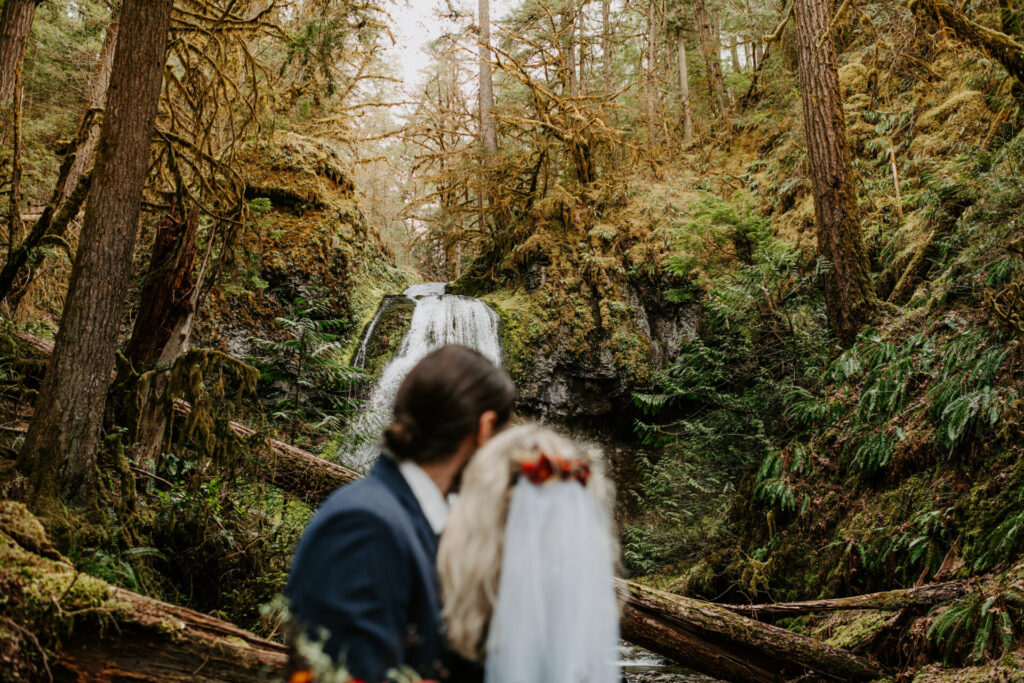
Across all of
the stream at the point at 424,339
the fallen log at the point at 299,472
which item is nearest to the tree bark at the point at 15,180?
the fallen log at the point at 299,472

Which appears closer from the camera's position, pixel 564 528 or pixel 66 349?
pixel 564 528

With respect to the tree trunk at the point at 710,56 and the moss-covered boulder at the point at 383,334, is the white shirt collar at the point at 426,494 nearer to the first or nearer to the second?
the moss-covered boulder at the point at 383,334

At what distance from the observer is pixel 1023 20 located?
656cm

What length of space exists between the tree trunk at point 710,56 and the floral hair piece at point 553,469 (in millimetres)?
17711

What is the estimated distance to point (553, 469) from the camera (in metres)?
1.53

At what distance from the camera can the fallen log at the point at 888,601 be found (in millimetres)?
4500

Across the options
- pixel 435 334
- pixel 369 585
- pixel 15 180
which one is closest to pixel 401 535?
pixel 369 585

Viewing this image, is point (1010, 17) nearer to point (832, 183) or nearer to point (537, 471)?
point (832, 183)

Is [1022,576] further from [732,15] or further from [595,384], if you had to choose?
[732,15]

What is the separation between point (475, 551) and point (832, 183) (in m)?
8.61

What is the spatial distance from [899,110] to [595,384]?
7798mm

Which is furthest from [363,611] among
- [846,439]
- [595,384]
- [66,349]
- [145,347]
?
[595,384]

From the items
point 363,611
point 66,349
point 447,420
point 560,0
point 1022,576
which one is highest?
point 560,0

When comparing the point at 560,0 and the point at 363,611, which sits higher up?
the point at 560,0
